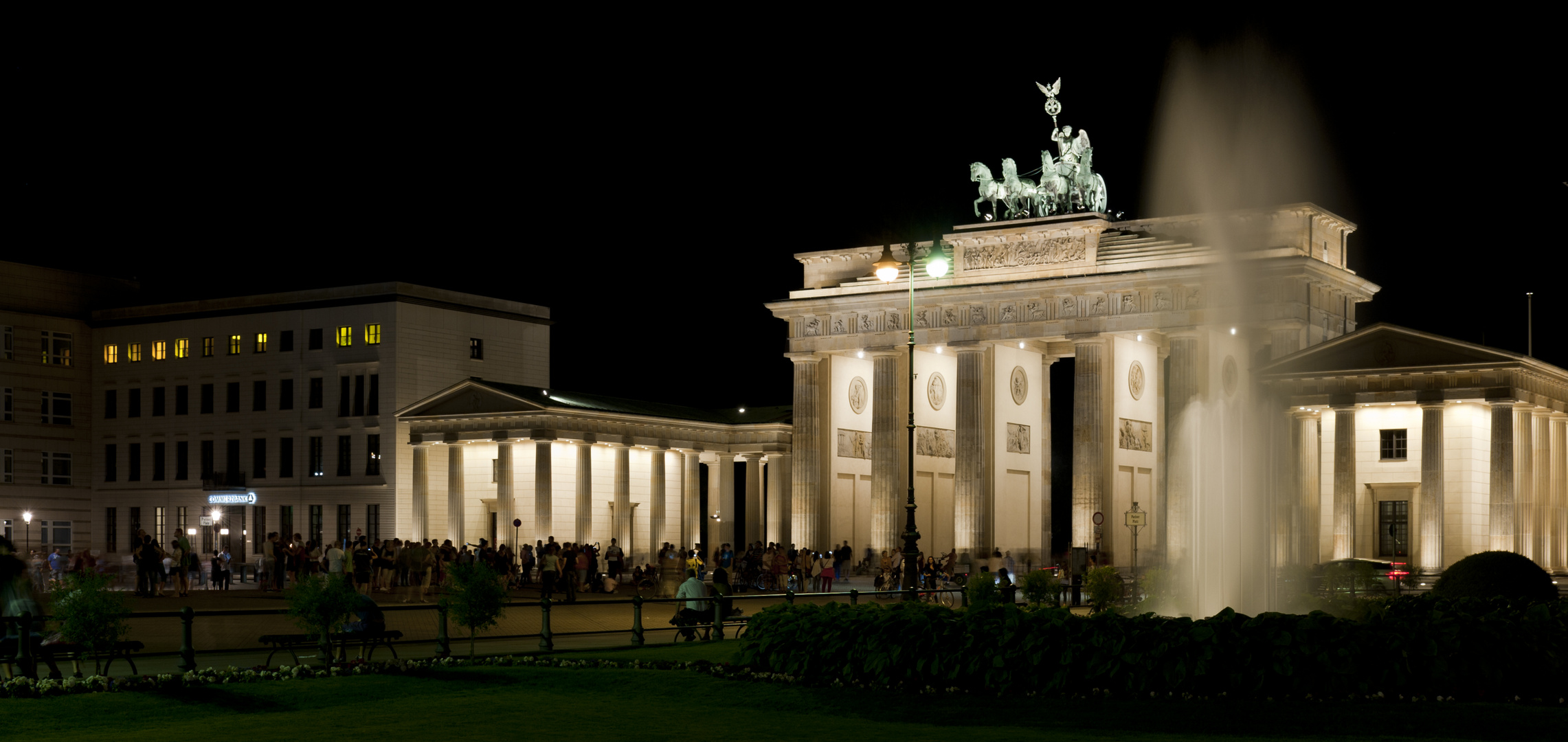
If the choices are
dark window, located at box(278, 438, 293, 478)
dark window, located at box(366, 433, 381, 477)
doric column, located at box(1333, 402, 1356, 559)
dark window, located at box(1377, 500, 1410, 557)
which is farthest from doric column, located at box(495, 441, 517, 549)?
dark window, located at box(1377, 500, 1410, 557)

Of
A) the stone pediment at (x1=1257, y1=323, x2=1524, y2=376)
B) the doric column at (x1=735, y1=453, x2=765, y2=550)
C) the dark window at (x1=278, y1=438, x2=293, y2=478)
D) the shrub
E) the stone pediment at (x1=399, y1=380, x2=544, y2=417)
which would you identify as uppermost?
the stone pediment at (x1=1257, y1=323, x2=1524, y2=376)

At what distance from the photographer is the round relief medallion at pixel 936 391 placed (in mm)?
74375

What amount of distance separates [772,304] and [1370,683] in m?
54.7

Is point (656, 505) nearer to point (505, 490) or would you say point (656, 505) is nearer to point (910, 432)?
point (505, 490)

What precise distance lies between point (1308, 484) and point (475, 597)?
4157 centimetres

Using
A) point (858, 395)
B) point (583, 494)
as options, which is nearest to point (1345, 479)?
point (858, 395)

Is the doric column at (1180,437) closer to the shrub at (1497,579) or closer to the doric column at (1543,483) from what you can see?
the doric column at (1543,483)

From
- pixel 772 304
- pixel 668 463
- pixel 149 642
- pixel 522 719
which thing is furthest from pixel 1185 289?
pixel 522 719

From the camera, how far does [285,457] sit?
80.0m

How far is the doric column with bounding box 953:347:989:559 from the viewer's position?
69.0 meters

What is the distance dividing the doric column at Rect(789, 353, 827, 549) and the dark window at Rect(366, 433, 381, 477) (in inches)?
743

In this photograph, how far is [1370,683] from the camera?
20234 millimetres

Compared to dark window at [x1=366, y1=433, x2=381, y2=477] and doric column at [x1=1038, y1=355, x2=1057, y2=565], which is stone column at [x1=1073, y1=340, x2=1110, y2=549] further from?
dark window at [x1=366, y1=433, x2=381, y2=477]

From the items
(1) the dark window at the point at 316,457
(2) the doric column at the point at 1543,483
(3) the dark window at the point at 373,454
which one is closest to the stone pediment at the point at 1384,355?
(2) the doric column at the point at 1543,483
